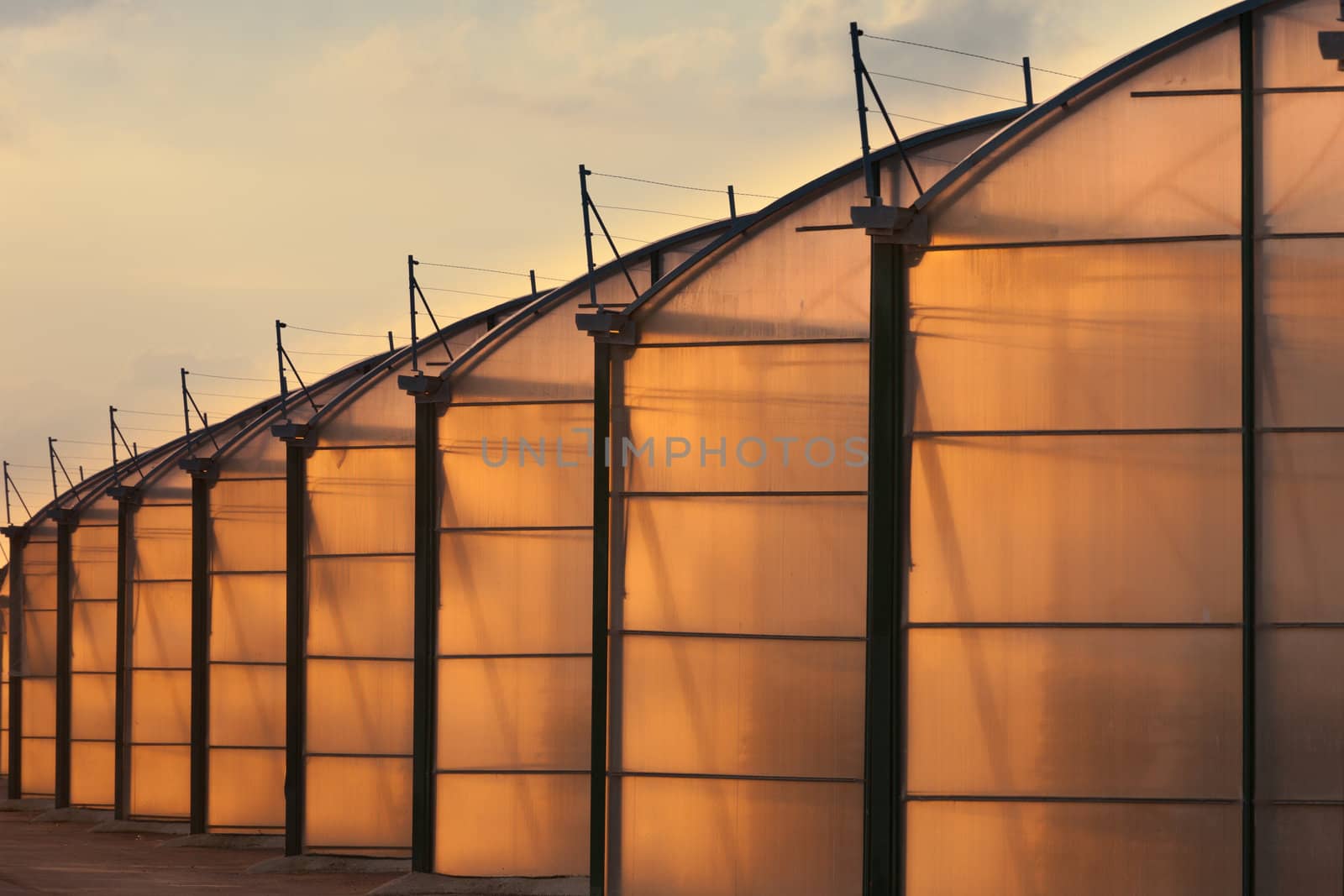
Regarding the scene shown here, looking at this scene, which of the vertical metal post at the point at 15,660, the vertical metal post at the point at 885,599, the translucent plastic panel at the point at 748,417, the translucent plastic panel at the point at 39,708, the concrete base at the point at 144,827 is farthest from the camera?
the vertical metal post at the point at 15,660

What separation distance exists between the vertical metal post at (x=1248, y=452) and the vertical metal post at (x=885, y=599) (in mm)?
4764

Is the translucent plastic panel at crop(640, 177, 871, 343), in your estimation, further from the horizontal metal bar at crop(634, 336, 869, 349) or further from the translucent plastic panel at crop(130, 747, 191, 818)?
the translucent plastic panel at crop(130, 747, 191, 818)

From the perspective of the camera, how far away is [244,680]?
50875mm

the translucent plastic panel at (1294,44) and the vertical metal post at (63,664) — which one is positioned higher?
the translucent plastic panel at (1294,44)

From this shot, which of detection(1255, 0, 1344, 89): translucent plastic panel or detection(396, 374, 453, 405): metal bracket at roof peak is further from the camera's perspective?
detection(396, 374, 453, 405): metal bracket at roof peak

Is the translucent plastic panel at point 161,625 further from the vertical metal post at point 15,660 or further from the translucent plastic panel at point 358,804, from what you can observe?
the vertical metal post at point 15,660

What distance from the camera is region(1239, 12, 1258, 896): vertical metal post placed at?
24.5 m

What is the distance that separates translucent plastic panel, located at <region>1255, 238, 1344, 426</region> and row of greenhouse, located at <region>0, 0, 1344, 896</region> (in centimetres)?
5

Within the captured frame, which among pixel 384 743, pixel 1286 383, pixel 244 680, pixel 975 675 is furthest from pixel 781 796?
pixel 244 680

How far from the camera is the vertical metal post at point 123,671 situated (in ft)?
188

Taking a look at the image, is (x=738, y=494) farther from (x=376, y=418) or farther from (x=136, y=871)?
(x=136, y=871)

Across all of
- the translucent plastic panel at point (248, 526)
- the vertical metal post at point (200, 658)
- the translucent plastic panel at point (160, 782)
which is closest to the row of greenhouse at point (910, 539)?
the translucent plastic panel at point (248, 526)

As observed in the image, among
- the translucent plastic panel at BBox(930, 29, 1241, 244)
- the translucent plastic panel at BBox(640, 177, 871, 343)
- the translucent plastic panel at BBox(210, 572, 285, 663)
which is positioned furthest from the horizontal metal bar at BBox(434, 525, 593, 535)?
the translucent plastic panel at BBox(930, 29, 1241, 244)

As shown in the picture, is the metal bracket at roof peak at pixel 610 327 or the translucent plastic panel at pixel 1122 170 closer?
the translucent plastic panel at pixel 1122 170
